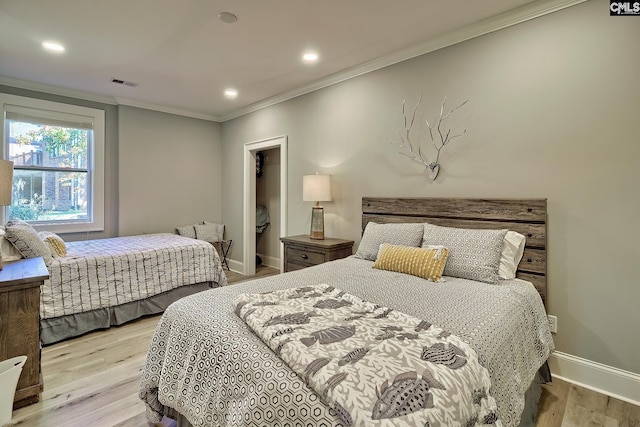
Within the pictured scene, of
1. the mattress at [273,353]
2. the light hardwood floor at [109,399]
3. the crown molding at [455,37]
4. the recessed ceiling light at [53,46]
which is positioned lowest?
the light hardwood floor at [109,399]

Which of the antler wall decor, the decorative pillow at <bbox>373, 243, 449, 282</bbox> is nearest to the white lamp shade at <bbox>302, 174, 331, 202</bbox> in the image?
the antler wall decor

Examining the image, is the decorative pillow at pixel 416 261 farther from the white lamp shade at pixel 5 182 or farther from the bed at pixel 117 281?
the white lamp shade at pixel 5 182

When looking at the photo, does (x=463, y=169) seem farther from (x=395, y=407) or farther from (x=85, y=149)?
(x=85, y=149)

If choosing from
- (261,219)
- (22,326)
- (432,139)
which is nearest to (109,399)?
(22,326)

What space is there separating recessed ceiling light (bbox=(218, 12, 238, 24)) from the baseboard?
3342mm

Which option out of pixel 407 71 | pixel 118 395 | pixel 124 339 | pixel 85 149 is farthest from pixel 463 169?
pixel 85 149

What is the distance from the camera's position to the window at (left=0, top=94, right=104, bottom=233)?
12.5 ft

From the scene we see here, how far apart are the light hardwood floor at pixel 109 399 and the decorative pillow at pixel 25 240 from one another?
0.82 metres

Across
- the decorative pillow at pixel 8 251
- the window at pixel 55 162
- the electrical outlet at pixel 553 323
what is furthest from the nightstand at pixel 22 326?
the electrical outlet at pixel 553 323

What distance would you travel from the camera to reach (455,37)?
259cm

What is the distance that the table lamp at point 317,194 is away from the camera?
137 inches

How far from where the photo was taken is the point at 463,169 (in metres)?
2.60

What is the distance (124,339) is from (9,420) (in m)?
1.17

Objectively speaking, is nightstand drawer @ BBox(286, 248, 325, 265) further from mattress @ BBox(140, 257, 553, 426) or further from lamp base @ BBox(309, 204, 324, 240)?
mattress @ BBox(140, 257, 553, 426)
